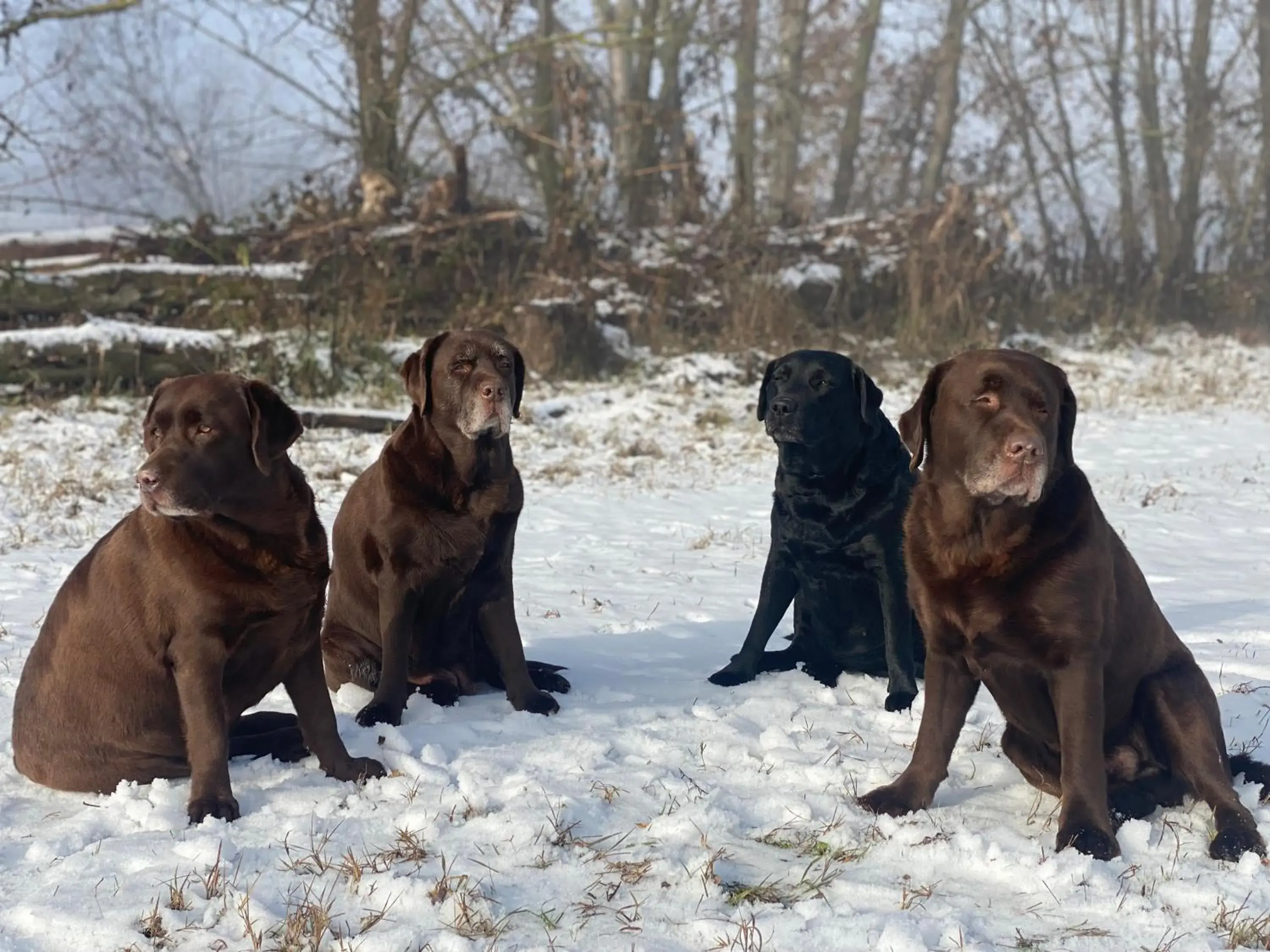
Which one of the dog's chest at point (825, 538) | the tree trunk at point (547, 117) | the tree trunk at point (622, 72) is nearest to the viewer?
the dog's chest at point (825, 538)

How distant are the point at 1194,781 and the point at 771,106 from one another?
23377 millimetres

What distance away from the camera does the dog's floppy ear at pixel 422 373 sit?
14.7 ft

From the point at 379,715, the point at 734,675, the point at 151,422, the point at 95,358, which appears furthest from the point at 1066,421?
the point at 95,358

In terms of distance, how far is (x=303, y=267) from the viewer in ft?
Answer: 47.3

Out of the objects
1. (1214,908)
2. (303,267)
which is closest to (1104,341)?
(303,267)

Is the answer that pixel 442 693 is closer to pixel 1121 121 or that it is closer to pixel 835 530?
pixel 835 530

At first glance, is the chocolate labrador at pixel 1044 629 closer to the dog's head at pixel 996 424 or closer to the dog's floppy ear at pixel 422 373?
the dog's head at pixel 996 424

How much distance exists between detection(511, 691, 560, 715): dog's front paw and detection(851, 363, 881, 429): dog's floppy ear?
1.68 metres

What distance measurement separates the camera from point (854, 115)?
77.6 ft

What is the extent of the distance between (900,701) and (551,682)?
1352mm

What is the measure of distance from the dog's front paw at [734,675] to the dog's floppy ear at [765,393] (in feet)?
3.34

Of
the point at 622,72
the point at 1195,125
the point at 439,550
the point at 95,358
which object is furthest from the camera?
the point at 1195,125

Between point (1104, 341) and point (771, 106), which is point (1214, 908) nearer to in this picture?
point (1104, 341)

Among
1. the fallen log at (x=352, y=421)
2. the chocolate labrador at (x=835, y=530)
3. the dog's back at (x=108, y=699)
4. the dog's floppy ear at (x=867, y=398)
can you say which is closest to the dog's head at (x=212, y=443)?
the dog's back at (x=108, y=699)
